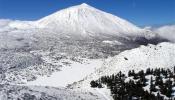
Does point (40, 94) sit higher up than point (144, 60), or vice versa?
point (144, 60)

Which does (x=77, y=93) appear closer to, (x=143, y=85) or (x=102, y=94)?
(x=102, y=94)

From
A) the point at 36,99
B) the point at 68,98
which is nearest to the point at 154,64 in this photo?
the point at 68,98

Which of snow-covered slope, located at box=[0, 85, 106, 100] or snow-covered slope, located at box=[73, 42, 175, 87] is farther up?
snow-covered slope, located at box=[73, 42, 175, 87]

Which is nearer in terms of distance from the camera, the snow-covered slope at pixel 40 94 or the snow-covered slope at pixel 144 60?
the snow-covered slope at pixel 40 94

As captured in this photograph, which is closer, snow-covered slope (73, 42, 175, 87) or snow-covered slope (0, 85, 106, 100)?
snow-covered slope (0, 85, 106, 100)

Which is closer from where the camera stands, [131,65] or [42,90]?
[42,90]

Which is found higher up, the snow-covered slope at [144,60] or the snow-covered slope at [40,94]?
the snow-covered slope at [144,60]

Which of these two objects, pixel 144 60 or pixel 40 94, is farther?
pixel 144 60

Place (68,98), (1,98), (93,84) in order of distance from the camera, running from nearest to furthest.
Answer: (1,98), (68,98), (93,84)
